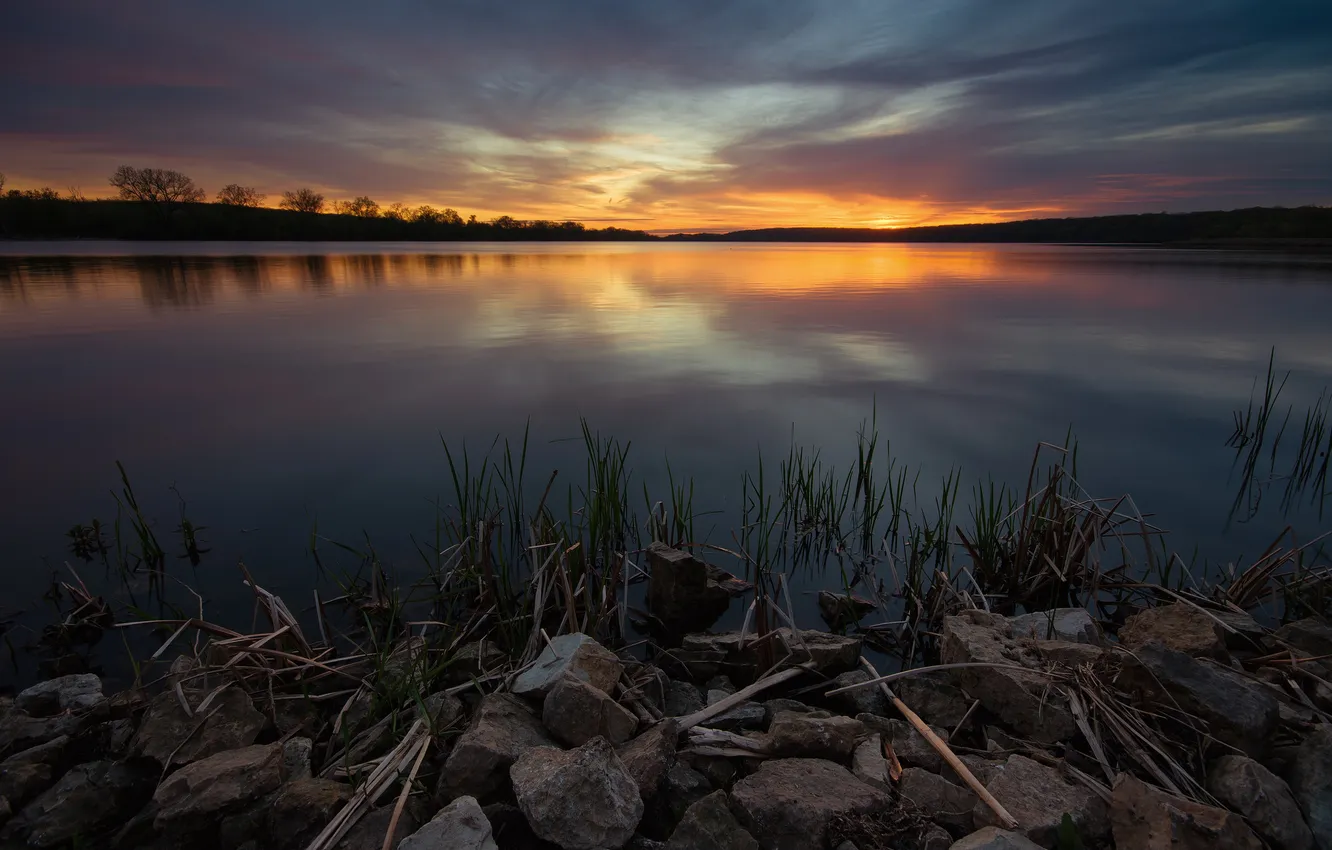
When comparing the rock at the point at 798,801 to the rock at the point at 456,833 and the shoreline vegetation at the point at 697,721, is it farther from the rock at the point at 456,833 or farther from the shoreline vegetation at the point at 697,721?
the rock at the point at 456,833

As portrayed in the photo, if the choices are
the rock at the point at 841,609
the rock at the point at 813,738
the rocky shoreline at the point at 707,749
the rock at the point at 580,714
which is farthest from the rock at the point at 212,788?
the rock at the point at 841,609

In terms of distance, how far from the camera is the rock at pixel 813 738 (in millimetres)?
2893

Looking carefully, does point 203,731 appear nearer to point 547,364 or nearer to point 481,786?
point 481,786

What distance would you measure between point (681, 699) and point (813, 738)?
0.91 meters

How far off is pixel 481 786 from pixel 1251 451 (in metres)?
11.2

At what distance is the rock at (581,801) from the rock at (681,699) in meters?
0.97

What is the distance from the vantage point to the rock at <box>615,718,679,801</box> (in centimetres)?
265

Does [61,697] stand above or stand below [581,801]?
below

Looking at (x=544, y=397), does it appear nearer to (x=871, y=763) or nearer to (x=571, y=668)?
(x=571, y=668)

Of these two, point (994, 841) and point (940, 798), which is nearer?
point (994, 841)

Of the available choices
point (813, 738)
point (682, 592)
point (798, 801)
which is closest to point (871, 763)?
point (813, 738)

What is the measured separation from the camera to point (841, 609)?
4840 millimetres

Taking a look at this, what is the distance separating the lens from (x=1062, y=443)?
28.8 feet

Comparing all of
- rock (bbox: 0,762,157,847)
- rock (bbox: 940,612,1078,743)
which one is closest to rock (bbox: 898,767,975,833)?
rock (bbox: 940,612,1078,743)
